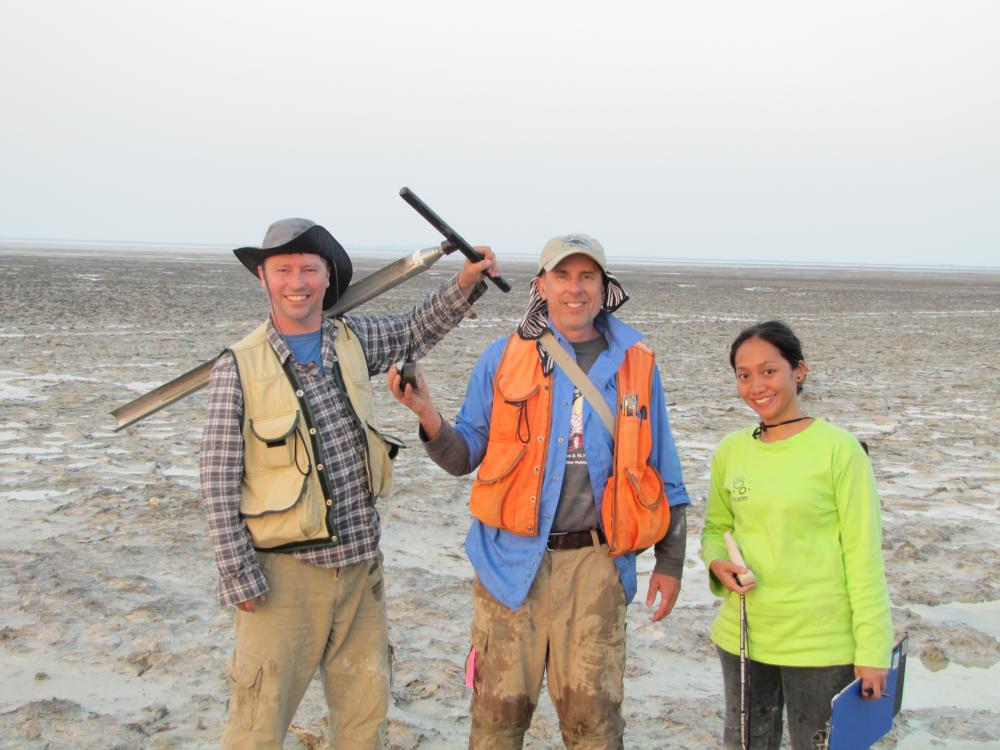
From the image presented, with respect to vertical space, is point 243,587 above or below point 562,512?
below

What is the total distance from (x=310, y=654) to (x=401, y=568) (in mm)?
2694

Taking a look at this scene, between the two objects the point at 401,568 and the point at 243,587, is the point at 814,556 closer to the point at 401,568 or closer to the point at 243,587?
the point at 243,587

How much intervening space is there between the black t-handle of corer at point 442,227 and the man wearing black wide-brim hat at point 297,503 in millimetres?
332

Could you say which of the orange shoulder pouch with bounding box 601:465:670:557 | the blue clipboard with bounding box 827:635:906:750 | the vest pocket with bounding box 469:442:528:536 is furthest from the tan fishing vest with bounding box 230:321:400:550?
the blue clipboard with bounding box 827:635:906:750

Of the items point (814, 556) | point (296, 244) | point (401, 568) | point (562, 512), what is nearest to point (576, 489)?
point (562, 512)

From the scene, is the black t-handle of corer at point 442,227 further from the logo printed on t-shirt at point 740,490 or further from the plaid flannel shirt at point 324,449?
the logo printed on t-shirt at point 740,490

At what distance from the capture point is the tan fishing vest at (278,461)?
120 inches

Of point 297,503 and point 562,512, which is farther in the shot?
point 562,512

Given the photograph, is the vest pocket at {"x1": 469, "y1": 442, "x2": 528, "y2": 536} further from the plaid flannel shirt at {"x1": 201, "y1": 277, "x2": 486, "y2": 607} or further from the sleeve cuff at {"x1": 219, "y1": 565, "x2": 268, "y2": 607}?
the sleeve cuff at {"x1": 219, "y1": 565, "x2": 268, "y2": 607}

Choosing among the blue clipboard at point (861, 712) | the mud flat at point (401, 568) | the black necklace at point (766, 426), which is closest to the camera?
the blue clipboard at point (861, 712)

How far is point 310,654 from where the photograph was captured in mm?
3193

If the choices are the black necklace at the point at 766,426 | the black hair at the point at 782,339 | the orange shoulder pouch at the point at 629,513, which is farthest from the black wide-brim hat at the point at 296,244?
the black necklace at the point at 766,426

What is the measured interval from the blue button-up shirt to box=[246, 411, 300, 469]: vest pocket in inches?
24.4

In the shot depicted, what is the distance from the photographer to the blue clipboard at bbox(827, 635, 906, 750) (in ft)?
9.45
